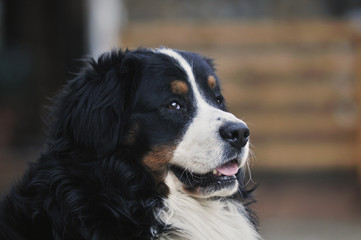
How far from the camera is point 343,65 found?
8.31m

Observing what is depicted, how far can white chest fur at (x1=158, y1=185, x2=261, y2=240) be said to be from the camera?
10.5ft

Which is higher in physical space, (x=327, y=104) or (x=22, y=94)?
(x=327, y=104)

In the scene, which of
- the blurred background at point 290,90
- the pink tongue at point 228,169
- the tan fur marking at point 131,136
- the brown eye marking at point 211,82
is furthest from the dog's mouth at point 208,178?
the blurred background at point 290,90

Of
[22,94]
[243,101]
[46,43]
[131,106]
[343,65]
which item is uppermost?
[131,106]

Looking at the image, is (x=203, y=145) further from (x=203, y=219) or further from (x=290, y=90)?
(x=290, y=90)

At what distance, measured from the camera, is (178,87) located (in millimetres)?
3395

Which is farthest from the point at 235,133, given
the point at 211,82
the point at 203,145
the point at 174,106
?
the point at 211,82

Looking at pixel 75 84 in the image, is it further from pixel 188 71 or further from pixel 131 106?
pixel 188 71

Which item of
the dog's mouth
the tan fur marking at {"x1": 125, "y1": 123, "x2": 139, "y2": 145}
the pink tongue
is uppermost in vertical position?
the tan fur marking at {"x1": 125, "y1": 123, "x2": 139, "y2": 145}

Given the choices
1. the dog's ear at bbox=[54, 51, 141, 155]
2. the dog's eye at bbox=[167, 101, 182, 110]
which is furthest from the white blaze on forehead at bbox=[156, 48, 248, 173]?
the dog's ear at bbox=[54, 51, 141, 155]

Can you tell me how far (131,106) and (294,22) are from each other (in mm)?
5675

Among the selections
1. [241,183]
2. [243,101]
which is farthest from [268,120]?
[241,183]

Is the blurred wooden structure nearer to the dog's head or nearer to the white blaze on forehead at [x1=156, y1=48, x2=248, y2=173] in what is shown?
the dog's head

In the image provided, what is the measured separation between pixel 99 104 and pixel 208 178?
0.74 m
